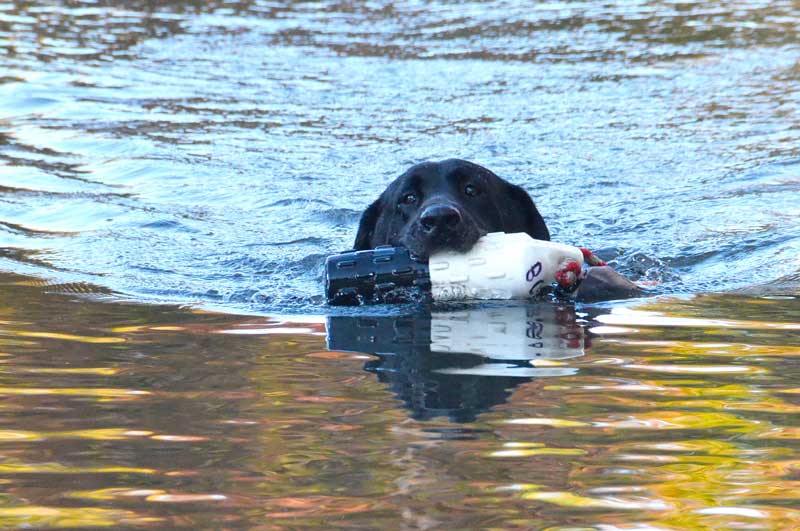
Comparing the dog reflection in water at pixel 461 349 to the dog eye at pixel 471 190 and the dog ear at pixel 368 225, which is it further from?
the dog ear at pixel 368 225

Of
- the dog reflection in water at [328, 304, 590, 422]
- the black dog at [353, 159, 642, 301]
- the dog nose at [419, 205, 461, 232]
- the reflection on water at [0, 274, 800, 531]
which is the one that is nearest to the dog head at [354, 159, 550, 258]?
the black dog at [353, 159, 642, 301]

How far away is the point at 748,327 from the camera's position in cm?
503

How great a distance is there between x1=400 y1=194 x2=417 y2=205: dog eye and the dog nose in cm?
81

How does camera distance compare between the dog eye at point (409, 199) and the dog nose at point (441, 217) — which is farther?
the dog eye at point (409, 199)

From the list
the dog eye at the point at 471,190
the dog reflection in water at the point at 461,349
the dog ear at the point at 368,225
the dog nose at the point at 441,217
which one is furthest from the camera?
the dog ear at the point at 368,225

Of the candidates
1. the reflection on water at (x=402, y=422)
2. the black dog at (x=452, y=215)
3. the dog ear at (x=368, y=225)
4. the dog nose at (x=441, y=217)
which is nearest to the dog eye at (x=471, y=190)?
the black dog at (x=452, y=215)

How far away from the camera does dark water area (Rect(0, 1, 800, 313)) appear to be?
23.6 feet

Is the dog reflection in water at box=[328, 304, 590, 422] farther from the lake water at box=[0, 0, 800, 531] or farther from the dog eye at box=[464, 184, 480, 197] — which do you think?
the dog eye at box=[464, 184, 480, 197]

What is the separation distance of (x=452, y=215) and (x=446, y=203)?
1.10 ft

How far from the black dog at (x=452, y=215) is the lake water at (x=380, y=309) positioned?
0.25m

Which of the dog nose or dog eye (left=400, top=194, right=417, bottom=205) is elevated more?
the dog nose

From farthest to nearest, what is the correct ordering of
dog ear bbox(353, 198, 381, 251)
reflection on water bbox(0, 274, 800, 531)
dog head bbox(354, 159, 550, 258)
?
dog ear bbox(353, 198, 381, 251)
dog head bbox(354, 159, 550, 258)
reflection on water bbox(0, 274, 800, 531)

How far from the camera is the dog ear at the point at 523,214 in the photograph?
21.2ft

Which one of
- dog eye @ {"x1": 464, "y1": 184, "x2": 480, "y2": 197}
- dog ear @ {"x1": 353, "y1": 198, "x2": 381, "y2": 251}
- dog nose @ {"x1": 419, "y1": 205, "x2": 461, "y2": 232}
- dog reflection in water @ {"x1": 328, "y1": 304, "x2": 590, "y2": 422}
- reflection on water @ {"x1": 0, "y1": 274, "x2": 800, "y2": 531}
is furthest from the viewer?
dog ear @ {"x1": 353, "y1": 198, "x2": 381, "y2": 251}
